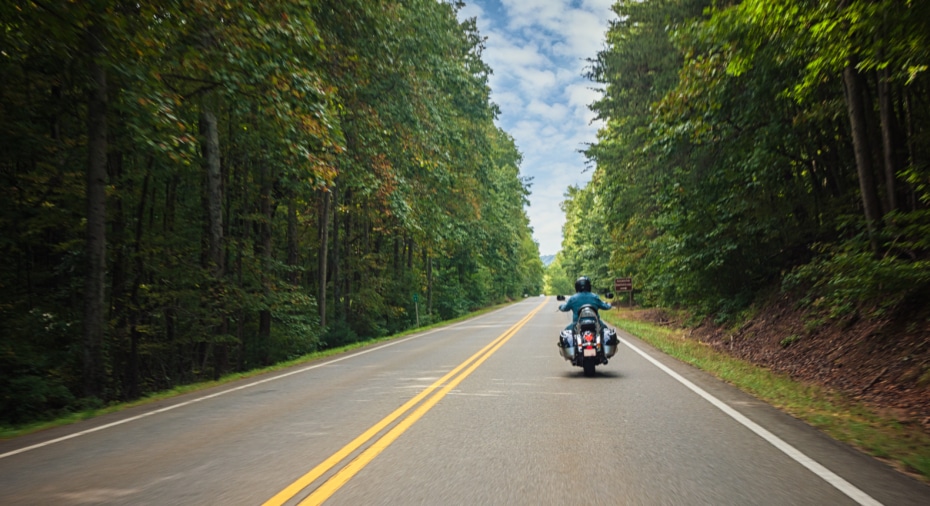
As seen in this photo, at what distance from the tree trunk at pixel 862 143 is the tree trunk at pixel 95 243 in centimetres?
1337

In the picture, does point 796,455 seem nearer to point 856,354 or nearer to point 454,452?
point 454,452

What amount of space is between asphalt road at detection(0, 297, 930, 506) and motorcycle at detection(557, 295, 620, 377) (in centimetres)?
106

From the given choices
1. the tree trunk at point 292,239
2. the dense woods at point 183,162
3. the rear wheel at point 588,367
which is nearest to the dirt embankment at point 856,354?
the rear wheel at point 588,367

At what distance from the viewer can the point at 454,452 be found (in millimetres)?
4773

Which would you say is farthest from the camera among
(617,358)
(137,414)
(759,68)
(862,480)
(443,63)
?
(443,63)

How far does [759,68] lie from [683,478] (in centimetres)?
1031

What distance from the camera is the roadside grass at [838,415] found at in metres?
4.55

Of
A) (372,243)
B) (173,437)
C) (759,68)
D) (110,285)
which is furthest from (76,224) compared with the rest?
(372,243)

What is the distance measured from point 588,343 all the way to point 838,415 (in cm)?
394

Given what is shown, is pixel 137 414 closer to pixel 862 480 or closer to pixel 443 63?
pixel 862 480

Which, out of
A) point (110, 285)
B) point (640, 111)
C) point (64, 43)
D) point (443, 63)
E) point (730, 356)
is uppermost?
point (443, 63)

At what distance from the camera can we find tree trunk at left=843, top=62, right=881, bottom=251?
9367mm

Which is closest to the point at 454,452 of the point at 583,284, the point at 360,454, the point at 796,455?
the point at 360,454

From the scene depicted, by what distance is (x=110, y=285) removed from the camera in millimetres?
14906
